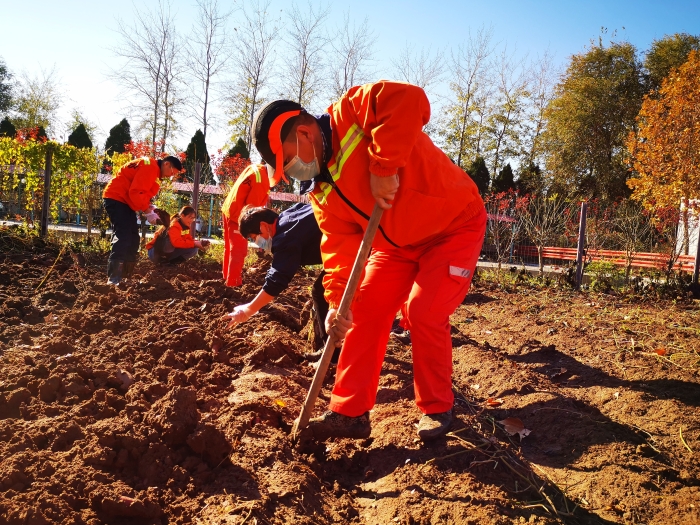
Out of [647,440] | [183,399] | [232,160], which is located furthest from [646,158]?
[183,399]

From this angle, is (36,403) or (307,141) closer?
(307,141)

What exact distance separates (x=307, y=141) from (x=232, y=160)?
11750 mm

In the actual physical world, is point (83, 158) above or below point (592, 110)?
below

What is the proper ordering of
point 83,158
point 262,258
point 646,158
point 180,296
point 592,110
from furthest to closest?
point 592,110 < point 646,158 < point 83,158 < point 262,258 < point 180,296

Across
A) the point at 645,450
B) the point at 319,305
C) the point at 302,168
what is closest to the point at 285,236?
the point at 319,305

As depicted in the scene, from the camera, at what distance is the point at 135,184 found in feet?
22.2

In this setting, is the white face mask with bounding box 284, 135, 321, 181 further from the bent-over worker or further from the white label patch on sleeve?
the bent-over worker

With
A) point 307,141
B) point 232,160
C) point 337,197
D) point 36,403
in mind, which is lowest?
point 36,403

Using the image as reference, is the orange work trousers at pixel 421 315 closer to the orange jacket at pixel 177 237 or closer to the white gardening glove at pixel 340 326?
the white gardening glove at pixel 340 326

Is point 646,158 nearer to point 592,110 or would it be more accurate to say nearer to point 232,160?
point 592,110

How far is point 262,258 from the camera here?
348 inches

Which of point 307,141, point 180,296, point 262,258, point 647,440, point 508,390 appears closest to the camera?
point 307,141

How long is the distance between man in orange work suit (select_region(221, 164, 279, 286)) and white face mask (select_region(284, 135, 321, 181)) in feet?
8.98

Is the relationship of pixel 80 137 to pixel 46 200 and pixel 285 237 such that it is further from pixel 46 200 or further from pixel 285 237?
pixel 285 237
